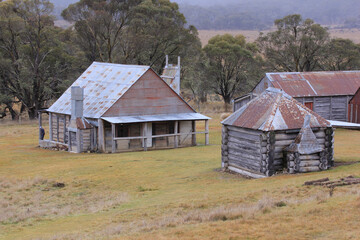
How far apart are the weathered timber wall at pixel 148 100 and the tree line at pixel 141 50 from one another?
76.5 ft

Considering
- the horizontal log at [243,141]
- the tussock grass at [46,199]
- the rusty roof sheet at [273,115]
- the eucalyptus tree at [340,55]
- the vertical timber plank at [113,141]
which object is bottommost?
the tussock grass at [46,199]

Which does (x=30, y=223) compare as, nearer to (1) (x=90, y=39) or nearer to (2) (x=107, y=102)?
(2) (x=107, y=102)

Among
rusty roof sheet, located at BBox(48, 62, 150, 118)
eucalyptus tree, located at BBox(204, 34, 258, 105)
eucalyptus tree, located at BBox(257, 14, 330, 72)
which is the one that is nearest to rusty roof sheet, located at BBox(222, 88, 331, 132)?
rusty roof sheet, located at BBox(48, 62, 150, 118)

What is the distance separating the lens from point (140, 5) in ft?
202

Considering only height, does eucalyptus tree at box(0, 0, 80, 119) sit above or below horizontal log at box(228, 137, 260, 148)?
above

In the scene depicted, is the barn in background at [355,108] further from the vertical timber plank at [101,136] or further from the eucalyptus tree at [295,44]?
the eucalyptus tree at [295,44]

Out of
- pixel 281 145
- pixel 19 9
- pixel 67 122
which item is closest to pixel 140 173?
pixel 281 145

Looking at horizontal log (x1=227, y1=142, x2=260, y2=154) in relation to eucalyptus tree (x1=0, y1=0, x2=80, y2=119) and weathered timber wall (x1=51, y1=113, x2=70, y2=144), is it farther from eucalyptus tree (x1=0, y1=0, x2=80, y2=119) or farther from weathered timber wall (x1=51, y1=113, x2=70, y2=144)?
eucalyptus tree (x1=0, y1=0, x2=80, y2=119)

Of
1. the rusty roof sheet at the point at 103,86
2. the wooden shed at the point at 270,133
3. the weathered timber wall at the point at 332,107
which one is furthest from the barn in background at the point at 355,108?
the wooden shed at the point at 270,133

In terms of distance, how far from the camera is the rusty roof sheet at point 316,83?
1645 inches

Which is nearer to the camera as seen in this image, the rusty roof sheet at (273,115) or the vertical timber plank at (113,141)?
the rusty roof sheet at (273,115)

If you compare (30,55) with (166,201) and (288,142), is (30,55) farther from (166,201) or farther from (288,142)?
(166,201)

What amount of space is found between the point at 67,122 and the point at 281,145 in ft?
62.5

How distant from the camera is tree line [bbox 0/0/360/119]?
55.1 metres
